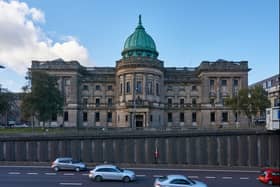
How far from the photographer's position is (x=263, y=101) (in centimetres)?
6050

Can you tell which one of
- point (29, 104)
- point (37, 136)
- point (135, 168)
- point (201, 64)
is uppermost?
point (201, 64)

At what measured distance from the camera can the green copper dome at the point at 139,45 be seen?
79688 millimetres

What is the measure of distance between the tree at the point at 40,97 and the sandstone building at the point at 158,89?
18382mm

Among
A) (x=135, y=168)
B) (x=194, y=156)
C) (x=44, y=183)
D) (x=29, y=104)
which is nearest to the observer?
(x=44, y=183)

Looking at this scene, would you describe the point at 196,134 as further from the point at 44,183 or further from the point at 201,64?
the point at 201,64

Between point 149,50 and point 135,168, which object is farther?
point 149,50

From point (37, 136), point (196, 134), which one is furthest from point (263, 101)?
point (37, 136)

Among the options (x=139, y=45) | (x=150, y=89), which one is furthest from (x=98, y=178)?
(x=139, y=45)

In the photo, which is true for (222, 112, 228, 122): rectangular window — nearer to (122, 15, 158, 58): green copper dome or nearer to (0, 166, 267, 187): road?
(122, 15, 158, 58): green copper dome

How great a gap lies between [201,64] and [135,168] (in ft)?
153

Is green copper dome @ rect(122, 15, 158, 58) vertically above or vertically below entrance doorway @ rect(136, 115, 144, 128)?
above

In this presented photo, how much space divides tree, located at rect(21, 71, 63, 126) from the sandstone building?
18382mm

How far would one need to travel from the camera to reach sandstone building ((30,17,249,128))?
78500 mm

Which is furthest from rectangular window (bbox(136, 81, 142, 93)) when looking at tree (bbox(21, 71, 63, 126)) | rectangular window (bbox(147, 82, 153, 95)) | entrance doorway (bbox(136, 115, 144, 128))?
tree (bbox(21, 71, 63, 126))
